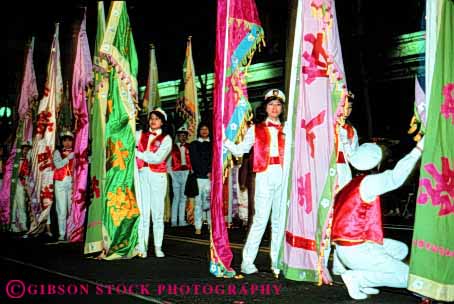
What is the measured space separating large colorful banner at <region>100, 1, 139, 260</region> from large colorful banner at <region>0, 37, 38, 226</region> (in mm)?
4830

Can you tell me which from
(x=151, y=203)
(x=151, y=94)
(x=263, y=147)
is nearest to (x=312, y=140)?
(x=263, y=147)

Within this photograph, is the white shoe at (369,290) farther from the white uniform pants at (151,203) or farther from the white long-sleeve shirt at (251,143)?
the white uniform pants at (151,203)

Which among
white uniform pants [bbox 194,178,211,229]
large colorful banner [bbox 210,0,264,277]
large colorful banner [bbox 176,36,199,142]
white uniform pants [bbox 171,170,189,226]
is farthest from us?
large colorful banner [bbox 176,36,199,142]

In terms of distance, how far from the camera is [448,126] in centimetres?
548

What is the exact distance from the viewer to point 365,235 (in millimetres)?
5887

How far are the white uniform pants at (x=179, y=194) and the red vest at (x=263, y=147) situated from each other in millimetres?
6710

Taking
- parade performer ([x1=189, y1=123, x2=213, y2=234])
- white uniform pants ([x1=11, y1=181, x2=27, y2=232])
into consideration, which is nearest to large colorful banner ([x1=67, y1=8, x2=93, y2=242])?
parade performer ([x1=189, y1=123, x2=213, y2=234])

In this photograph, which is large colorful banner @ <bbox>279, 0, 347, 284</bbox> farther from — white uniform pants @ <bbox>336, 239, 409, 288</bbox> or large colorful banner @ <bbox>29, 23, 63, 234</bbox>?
large colorful banner @ <bbox>29, 23, 63, 234</bbox>

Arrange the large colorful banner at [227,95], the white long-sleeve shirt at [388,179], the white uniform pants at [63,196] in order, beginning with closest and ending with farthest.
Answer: the white long-sleeve shirt at [388,179] < the large colorful banner at [227,95] < the white uniform pants at [63,196]

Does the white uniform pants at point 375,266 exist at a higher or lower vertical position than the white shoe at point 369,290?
higher

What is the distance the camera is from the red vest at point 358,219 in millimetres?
5875

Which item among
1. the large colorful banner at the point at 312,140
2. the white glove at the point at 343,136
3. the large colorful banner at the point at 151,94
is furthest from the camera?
the large colorful banner at the point at 151,94

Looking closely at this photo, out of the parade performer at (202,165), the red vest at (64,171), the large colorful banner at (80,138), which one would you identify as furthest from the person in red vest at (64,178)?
the parade performer at (202,165)

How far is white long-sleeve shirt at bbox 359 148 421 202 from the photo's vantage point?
567cm
